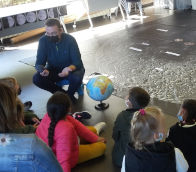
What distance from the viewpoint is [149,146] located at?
180 centimetres

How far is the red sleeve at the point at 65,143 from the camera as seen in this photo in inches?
94.0

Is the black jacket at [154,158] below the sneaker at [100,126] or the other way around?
the other way around

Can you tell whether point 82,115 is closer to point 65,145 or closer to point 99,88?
point 99,88

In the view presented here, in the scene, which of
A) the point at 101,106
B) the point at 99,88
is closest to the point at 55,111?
the point at 99,88

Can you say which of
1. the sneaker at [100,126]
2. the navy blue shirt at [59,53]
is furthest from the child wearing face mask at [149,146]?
the navy blue shirt at [59,53]

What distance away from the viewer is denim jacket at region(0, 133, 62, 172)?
0.90 m

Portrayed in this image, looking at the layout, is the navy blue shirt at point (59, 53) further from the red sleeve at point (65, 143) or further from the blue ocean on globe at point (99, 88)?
the red sleeve at point (65, 143)

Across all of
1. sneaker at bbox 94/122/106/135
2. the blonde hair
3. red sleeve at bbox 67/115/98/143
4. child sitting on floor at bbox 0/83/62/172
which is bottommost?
sneaker at bbox 94/122/106/135

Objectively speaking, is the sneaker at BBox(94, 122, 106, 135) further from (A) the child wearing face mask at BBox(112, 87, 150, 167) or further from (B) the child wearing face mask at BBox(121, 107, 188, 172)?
(B) the child wearing face mask at BBox(121, 107, 188, 172)

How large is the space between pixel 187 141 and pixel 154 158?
0.54 metres

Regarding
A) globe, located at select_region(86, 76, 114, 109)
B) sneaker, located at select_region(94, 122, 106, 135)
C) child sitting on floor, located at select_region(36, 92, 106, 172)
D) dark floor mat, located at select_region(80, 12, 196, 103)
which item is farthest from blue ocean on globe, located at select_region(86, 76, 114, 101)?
child sitting on floor, located at select_region(36, 92, 106, 172)

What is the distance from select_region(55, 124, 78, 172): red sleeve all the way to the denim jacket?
145 centimetres

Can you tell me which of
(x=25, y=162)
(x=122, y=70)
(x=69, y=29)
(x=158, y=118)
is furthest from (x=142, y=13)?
(x=25, y=162)

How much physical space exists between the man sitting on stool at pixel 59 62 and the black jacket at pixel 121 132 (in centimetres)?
138
